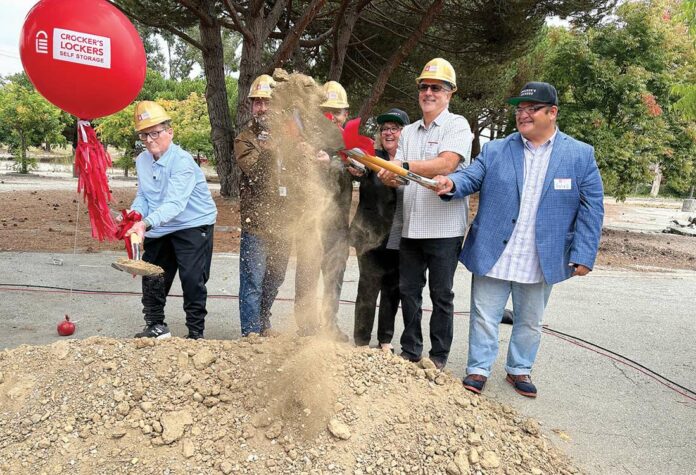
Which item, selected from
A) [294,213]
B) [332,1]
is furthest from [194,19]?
[294,213]

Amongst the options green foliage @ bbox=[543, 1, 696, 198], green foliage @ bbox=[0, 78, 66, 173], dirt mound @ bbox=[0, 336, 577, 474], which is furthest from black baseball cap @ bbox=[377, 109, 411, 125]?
Answer: green foliage @ bbox=[0, 78, 66, 173]

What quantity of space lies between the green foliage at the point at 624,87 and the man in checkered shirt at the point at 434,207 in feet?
32.9

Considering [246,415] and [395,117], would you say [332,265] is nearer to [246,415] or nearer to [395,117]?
[395,117]

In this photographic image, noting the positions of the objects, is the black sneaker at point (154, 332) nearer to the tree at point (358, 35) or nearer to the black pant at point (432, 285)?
the black pant at point (432, 285)

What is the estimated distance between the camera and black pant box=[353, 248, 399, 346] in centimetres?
356

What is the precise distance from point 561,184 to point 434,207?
73 centimetres

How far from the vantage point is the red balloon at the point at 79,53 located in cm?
290

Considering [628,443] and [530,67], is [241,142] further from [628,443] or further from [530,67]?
[530,67]

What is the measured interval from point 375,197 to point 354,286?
8.29 ft

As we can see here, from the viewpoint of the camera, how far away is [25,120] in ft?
71.8

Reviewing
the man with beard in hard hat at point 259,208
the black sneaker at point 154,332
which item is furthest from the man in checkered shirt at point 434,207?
the black sneaker at point 154,332

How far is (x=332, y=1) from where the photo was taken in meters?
10.3

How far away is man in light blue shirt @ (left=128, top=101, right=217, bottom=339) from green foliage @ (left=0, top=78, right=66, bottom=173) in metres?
22.7

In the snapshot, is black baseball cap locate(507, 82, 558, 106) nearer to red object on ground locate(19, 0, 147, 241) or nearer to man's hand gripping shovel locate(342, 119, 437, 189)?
man's hand gripping shovel locate(342, 119, 437, 189)
